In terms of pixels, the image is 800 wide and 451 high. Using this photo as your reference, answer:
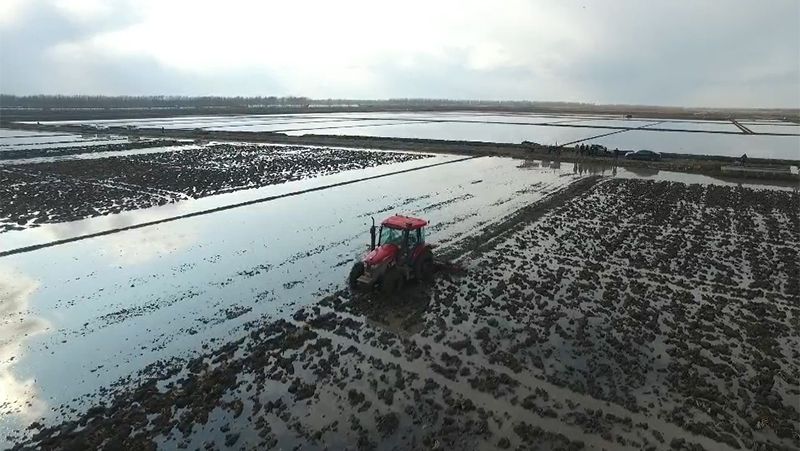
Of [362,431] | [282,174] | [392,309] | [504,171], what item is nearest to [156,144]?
[282,174]

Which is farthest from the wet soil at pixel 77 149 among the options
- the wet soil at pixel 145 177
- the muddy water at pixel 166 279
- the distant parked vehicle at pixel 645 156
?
the distant parked vehicle at pixel 645 156

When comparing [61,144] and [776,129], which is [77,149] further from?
[776,129]

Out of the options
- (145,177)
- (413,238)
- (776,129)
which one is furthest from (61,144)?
(776,129)

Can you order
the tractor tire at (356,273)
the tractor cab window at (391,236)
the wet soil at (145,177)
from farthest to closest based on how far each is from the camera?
1. the wet soil at (145,177)
2. the tractor cab window at (391,236)
3. the tractor tire at (356,273)

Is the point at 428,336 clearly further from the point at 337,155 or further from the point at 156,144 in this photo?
the point at 156,144

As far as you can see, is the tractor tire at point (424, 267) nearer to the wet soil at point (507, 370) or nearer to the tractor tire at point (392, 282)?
the wet soil at point (507, 370)

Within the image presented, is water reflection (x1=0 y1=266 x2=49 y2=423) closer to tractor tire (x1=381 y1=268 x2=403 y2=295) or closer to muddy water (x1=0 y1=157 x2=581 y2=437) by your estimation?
muddy water (x1=0 y1=157 x2=581 y2=437)

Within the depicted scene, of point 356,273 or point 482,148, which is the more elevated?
point 482,148
